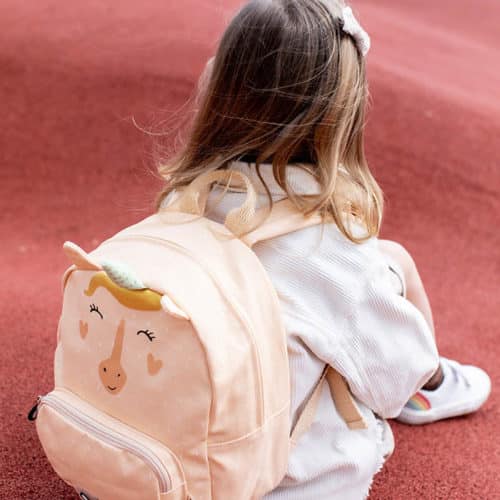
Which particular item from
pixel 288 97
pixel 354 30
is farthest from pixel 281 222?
pixel 354 30

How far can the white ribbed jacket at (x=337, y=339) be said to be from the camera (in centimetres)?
101

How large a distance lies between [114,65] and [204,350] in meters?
1.89

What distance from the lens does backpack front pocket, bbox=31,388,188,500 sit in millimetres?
906

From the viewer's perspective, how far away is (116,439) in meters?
0.92

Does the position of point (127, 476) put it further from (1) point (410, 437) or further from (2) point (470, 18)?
(2) point (470, 18)

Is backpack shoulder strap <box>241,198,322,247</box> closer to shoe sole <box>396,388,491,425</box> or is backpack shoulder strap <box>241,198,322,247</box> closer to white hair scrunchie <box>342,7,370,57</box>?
white hair scrunchie <box>342,7,370,57</box>

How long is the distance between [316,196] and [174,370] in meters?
0.31

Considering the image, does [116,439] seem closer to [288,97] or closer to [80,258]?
[80,258]

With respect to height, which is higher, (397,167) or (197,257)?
(197,257)

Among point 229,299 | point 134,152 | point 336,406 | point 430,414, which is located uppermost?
point 229,299

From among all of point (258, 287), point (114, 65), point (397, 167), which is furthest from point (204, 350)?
point (114, 65)

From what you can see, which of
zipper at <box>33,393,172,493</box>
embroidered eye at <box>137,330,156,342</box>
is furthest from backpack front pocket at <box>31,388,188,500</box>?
embroidered eye at <box>137,330,156,342</box>

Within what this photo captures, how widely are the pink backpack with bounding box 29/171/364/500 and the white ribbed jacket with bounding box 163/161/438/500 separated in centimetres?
5

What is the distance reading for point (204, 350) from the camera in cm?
86
